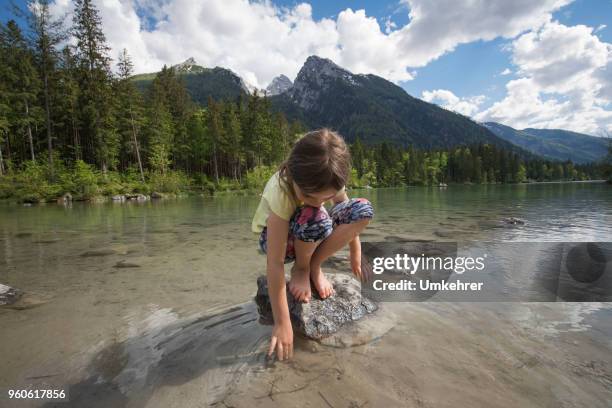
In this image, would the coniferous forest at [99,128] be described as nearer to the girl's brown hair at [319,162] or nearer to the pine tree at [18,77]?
the pine tree at [18,77]

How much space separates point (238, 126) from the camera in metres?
40.2

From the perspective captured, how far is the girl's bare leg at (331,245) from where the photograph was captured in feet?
7.50

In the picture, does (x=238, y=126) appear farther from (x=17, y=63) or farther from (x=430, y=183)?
(x=430, y=183)

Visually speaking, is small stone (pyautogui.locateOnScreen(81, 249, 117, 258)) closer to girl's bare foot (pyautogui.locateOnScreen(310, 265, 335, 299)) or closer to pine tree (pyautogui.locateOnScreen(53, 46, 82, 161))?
girl's bare foot (pyautogui.locateOnScreen(310, 265, 335, 299))

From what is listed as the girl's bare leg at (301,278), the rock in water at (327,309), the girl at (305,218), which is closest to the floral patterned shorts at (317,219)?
the girl at (305,218)

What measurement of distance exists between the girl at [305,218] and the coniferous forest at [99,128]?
11.7 m

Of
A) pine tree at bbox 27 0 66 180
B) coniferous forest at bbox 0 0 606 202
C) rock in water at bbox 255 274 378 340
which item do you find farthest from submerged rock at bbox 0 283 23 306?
pine tree at bbox 27 0 66 180

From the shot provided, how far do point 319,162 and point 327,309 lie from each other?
1.42 m

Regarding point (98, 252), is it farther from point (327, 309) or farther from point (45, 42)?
point (45, 42)

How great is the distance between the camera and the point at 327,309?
8.36ft


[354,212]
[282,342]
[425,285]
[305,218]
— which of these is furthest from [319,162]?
[425,285]

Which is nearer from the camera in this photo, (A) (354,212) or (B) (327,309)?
(A) (354,212)

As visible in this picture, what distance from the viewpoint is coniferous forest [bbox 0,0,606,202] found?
2453 centimetres

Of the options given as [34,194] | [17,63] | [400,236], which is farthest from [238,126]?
[400,236]
